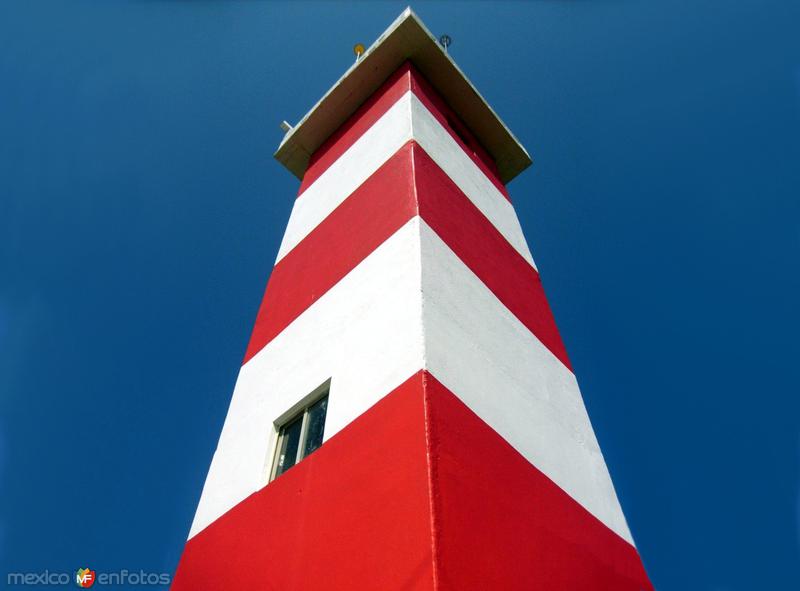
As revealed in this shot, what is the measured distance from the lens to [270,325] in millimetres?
7262

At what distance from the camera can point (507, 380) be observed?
5.48 m

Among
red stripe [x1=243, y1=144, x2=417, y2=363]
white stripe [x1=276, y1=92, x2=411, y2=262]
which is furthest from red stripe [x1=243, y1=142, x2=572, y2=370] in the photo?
white stripe [x1=276, y1=92, x2=411, y2=262]

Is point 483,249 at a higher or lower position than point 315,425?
higher

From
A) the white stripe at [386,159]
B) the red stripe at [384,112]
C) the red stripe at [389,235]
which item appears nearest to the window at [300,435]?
the red stripe at [389,235]

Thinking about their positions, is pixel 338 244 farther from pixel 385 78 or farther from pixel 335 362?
pixel 385 78

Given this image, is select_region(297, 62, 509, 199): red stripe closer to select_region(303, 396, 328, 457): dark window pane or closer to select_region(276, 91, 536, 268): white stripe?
select_region(276, 91, 536, 268): white stripe

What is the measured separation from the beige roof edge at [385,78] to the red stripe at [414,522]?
7883mm

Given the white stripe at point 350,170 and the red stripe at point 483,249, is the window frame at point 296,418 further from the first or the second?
the white stripe at point 350,170

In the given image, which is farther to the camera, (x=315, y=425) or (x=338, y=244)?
(x=338, y=244)

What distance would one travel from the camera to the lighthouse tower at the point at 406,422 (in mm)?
3771

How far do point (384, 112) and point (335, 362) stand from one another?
5573 millimetres

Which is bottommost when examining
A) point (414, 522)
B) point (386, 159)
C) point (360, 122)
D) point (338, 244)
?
point (414, 522)

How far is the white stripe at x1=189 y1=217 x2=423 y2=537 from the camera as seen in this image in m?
4.79

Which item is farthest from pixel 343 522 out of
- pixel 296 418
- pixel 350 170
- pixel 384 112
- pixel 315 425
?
pixel 384 112
